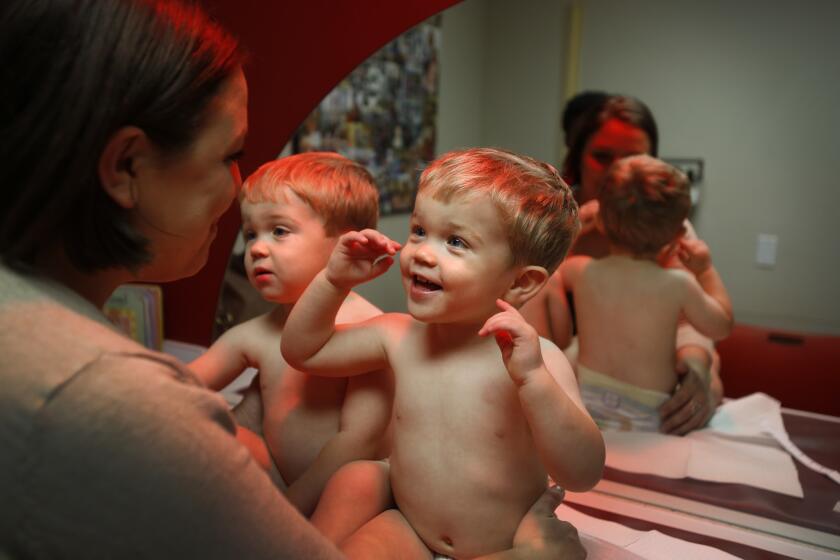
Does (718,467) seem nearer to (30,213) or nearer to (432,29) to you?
(432,29)

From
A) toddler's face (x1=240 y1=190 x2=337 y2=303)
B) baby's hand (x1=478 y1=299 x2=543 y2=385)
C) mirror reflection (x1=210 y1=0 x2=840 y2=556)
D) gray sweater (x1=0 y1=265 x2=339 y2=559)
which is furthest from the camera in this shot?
mirror reflection (x1=210 y1=0 x2=840 y2=556)

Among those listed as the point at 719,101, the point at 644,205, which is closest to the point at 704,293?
the point at 644,205

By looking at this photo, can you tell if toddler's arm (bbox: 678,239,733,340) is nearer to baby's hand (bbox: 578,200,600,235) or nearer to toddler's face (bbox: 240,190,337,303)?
baby's hand (bbox: 578,200,600,235)

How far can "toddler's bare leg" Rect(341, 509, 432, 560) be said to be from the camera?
0.66m

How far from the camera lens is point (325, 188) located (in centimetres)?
83

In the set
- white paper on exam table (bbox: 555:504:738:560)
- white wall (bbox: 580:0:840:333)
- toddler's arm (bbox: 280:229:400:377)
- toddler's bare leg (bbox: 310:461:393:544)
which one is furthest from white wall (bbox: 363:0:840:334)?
white paper on exam table (bbox: 555:504:738:560)

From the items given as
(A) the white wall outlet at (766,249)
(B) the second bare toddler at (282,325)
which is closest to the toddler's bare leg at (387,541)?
(B) the second bare toddler at (282,325)

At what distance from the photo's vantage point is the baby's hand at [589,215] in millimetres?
1047

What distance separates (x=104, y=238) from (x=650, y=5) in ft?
3.09

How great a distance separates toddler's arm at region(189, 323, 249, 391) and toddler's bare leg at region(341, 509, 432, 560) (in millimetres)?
297

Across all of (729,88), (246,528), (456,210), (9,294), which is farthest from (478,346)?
(729,88)

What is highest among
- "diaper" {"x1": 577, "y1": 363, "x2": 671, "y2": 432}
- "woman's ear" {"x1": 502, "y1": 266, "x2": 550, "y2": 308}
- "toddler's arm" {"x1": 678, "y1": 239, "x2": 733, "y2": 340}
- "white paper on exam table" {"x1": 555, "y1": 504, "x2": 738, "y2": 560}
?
"woman's ear" {"x1": 502, "y1": 266, "x2": 550, "y2": 308}

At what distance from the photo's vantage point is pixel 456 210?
65 centimetres

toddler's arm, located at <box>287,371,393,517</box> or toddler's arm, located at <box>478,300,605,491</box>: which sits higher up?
toddler's arm, located at <box>478,300,605,491</box>
